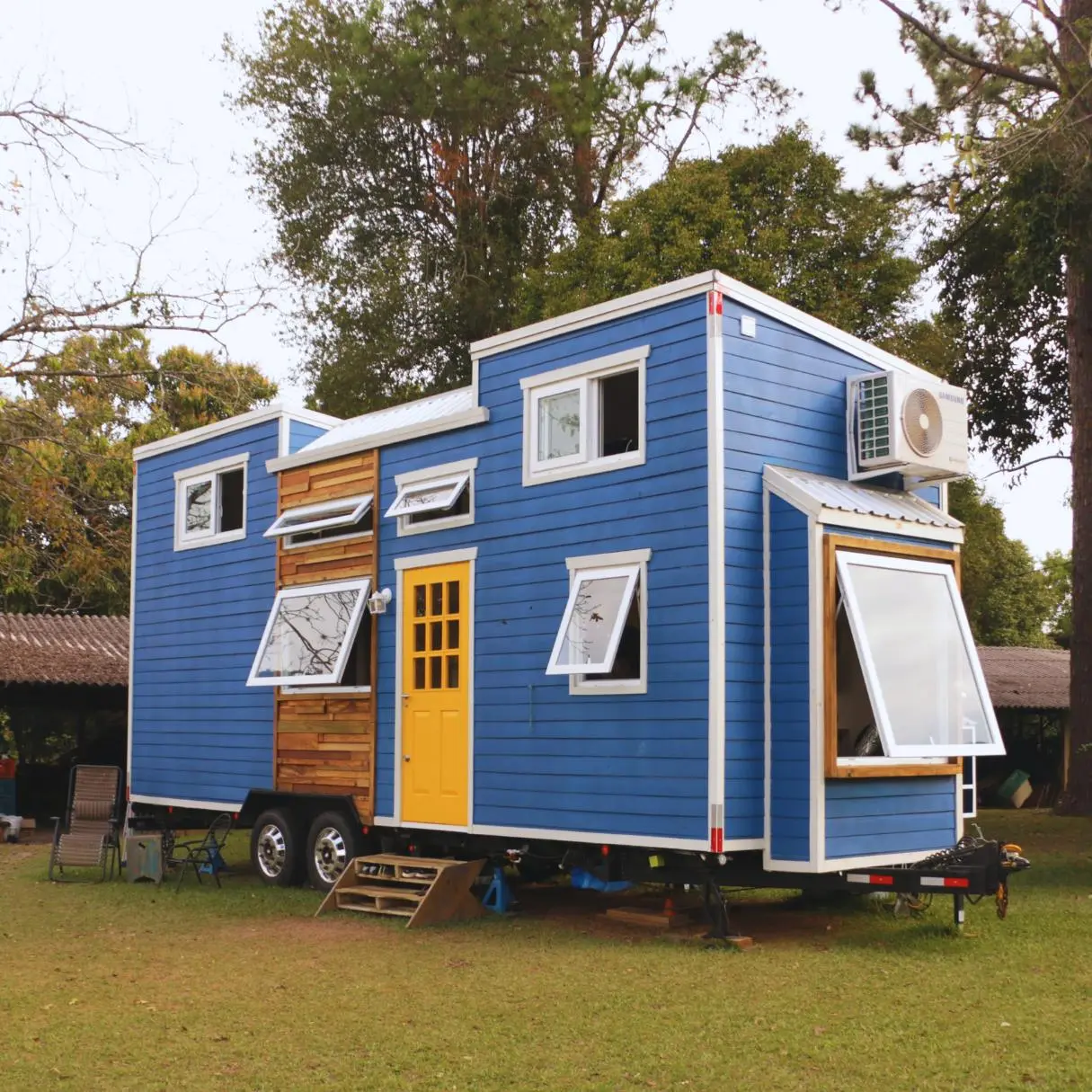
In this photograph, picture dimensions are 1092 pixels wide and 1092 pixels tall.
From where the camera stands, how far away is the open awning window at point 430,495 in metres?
10.6

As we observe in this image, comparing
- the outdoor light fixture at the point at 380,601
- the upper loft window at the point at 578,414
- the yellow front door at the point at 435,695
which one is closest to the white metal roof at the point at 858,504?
the upper loft window at the point at 578,414

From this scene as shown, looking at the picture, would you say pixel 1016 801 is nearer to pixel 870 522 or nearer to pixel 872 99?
pixel 872 99

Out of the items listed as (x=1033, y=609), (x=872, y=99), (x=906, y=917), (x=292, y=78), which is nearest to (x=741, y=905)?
(x=906, y=917)

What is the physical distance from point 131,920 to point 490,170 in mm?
16361

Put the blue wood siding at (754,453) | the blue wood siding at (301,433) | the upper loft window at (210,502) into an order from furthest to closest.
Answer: the upper loft window at (210,502) → the blue wood siding at (301,433) → the blue wood siding at (754,453)

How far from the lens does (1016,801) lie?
944 inches

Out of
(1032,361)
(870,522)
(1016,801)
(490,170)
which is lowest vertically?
(1016,801)

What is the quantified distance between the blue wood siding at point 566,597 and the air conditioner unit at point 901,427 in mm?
1475

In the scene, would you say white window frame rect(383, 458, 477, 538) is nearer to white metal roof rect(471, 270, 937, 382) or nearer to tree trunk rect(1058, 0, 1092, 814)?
white metal roof rect(471, 270, 937, 382)

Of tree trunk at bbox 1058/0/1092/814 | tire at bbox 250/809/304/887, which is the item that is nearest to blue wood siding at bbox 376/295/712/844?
tire at bbox 250/809/304/887

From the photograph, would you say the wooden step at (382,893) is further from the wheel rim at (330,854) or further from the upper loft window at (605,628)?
the upper loft window at (605,628)

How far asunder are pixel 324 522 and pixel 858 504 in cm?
483

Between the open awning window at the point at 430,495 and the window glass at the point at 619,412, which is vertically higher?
the window glass at the point at 619,412

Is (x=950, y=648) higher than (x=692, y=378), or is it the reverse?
(x=692, y=378)
